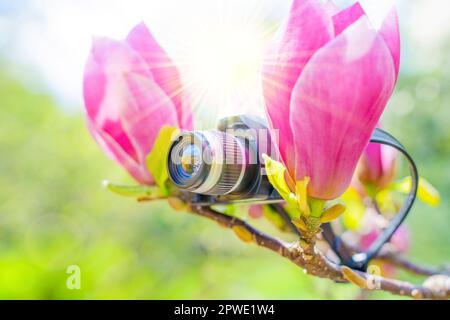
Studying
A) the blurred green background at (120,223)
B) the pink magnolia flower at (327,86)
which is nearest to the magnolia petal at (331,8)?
the pink magnolia flower at (327,86)

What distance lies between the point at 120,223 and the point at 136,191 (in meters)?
1.71

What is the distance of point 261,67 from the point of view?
34 cm

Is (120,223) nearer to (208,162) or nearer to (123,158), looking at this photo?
(123,158)

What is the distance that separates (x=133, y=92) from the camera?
0.44 m

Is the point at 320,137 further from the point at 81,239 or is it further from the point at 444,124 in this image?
the point at 81,239

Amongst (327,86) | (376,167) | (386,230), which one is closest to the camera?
(327,86)

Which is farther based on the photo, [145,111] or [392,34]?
[145,111]

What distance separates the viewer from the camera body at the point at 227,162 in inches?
13.8

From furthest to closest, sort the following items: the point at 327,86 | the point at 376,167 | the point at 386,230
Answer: the point at 376,167
the point at 386,230
the point at 327,86

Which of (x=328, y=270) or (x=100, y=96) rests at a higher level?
(x=100, y=96)

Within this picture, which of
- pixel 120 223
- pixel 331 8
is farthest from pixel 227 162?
pixel 120 223

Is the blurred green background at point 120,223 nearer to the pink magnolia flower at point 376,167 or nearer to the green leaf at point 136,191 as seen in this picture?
the pink magnolia flower at point 376,167

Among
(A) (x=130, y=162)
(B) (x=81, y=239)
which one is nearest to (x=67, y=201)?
(B) (x=81, y=239)
